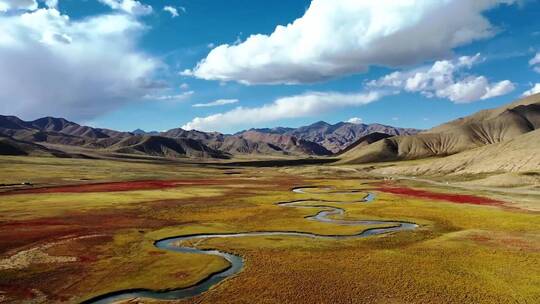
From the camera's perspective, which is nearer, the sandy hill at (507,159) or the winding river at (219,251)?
the winding river at (219,251)

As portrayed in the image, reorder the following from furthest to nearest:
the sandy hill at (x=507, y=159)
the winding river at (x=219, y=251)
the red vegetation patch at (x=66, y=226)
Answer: the sandy hill at (x=507, y=159) < the red vegetation patch at (x=66, y=226) < the winding river at (x=219, y=251)

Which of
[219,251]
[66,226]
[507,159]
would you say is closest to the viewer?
[219,251]

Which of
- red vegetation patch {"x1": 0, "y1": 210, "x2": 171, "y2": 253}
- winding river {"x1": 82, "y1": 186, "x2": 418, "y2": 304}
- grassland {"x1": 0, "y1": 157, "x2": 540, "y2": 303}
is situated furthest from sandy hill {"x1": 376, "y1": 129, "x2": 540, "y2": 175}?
red vegetation patch {"x1": 0, "y1": 210, "x2": 171, "y2": 253}

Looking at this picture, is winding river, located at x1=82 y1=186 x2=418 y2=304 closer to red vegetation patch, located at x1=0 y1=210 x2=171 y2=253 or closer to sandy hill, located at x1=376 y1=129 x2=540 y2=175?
red vegetation patch, located at x1=0 y1=210 x2=171 y2=253

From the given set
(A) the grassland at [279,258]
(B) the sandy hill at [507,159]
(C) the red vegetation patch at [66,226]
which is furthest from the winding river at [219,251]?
(B) the sandy hill at [507,159]

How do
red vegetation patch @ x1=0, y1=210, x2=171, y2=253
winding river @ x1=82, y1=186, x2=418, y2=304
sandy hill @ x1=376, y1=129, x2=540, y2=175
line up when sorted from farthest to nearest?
1. sandy hill @ x1=376, y1=129, x2=540, y2=175
2. red vegetation patch @ x1=0, y1=210, x2=171, y2=253
3. winding river @ x1=82, y1=186, x2=418, y2=304

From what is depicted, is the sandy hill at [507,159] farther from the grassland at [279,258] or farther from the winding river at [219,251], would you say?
the winding river at [219,251]

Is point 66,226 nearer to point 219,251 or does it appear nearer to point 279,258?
point 219,251

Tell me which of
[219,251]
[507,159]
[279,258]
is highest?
[507,159]

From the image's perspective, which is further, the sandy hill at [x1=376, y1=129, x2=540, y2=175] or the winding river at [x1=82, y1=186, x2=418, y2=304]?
the sandy hill at [x1=376, y1=129, x2=540, y2=175]

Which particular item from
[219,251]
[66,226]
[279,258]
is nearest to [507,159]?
[279,258]

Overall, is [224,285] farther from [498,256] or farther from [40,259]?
[498,256]

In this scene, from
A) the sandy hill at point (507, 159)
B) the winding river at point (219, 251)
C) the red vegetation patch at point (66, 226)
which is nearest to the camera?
the winding river at point (219, 251)
